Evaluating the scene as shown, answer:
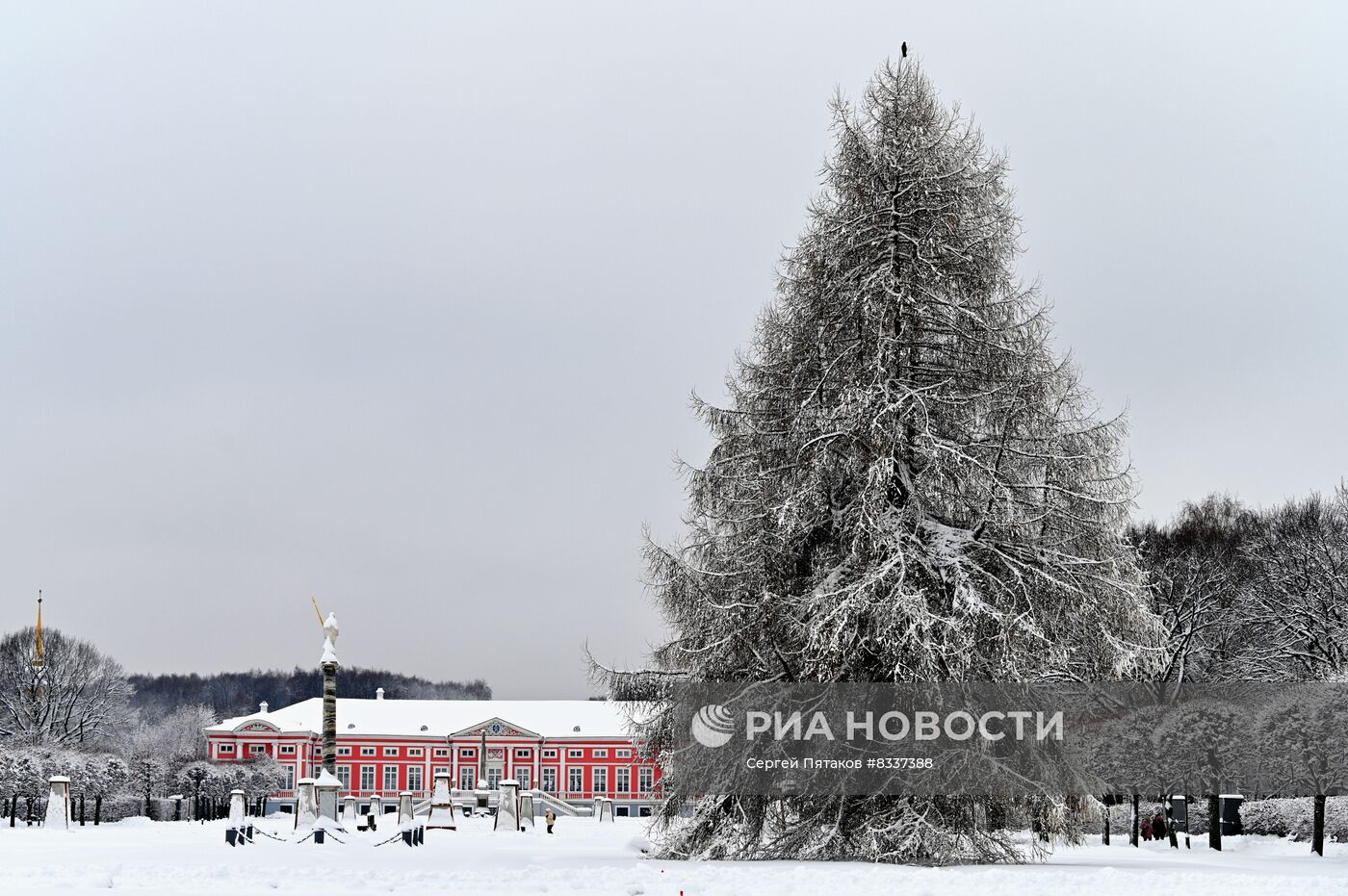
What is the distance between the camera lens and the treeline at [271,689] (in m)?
175

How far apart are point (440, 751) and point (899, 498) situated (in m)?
84.4

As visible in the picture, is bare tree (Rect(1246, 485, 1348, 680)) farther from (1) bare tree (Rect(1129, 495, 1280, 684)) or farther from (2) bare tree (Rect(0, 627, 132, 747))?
(2) bare tree (Rect(0, 627, 132, 747))

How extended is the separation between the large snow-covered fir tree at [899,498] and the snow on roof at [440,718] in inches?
3103

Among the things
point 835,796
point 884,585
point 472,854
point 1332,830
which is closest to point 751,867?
point 835,796

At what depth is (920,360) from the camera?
2216 cm

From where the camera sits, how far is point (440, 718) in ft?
338

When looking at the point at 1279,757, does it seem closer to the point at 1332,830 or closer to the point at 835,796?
the point at 1332,830

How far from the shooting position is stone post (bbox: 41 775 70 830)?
136 ft

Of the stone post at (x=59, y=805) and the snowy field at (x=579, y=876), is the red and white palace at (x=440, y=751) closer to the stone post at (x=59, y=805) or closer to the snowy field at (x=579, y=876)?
the stone post at (x=59, y=805)

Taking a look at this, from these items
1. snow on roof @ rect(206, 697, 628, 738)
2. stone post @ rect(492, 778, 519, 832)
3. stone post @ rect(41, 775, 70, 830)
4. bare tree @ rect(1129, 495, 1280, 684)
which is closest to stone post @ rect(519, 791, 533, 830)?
stone post @ rect(492, 778, 519, 832)

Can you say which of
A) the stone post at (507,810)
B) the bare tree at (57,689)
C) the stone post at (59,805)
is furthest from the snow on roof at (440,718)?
the stone post at (59,805)

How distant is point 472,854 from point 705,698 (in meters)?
5.14

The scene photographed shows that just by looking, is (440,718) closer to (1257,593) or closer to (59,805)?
(59,805)

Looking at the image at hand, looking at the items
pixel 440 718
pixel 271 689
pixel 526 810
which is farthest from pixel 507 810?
pixel 271 689
